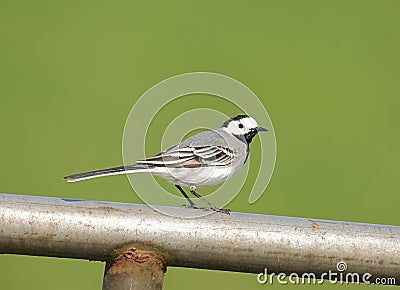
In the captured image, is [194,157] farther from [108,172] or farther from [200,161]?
[108,172]

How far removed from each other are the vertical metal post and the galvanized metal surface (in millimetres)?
29

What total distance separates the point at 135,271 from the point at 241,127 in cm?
231

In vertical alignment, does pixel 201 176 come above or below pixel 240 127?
below

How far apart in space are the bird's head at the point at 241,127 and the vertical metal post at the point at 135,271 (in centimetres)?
226

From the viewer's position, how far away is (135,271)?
266 cm

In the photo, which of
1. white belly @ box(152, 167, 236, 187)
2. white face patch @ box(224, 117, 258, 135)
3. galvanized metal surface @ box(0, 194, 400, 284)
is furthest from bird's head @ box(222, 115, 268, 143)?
galvanized metal surface @ box(0, 194, 400, 284)

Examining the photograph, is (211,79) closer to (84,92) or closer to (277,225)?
(277,225)

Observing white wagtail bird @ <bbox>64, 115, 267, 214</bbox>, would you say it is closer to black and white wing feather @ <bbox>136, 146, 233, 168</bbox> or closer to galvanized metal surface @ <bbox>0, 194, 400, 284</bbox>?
black and white wing feather @ <bbox>136, 146, 233, 168</bbox>

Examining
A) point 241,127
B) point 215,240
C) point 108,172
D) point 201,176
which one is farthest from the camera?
point 241,127

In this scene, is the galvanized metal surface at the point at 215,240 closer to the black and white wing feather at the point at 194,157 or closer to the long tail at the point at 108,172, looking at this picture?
the long tail at the point at 108,172

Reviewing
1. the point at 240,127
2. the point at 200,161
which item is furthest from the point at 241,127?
the point at 200,161

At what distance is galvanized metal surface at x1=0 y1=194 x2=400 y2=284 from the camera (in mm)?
2531

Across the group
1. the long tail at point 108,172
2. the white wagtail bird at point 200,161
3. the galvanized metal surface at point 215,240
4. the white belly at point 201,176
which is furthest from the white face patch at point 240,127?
the galvanized metal surface at point 215,240

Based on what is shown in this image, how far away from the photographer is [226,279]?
826 centimetres
